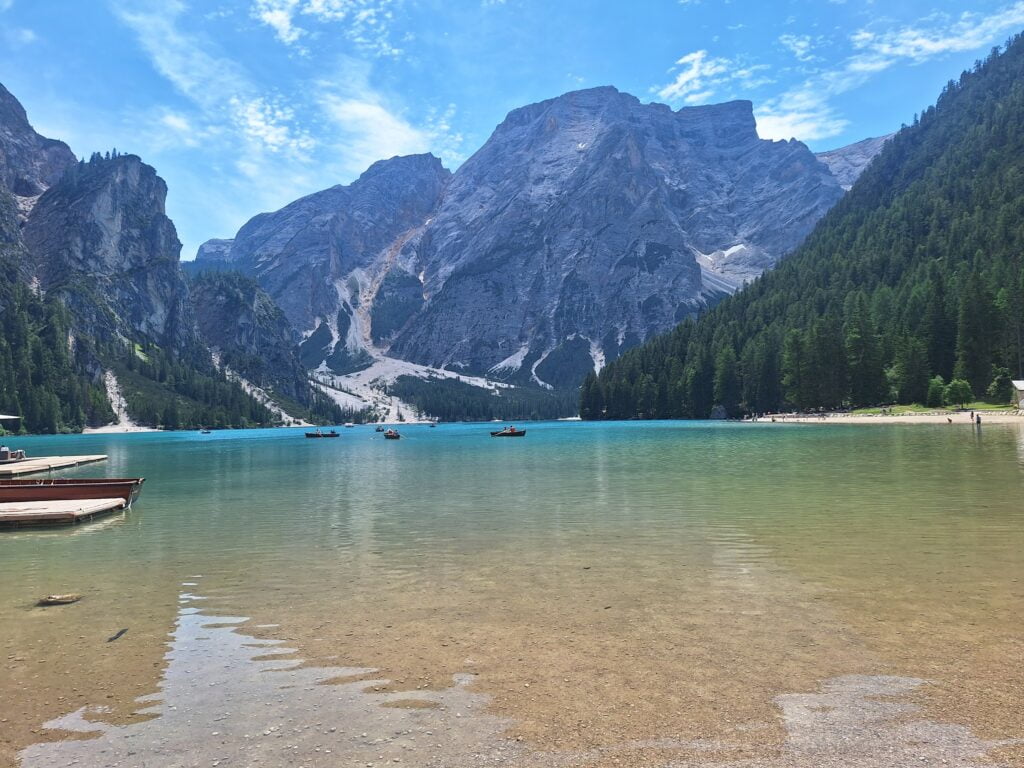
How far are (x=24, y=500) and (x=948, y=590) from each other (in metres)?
48.5

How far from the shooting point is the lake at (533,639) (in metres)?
8.71

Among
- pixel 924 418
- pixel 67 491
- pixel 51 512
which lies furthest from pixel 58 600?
pixel 924 418

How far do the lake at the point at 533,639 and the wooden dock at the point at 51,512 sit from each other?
6.49 ft

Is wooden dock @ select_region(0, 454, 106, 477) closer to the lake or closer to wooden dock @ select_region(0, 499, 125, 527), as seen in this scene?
wooden dock @ select_region(0, 499, 125, 527)

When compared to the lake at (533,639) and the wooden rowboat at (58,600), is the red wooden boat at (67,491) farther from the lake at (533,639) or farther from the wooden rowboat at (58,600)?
the wooden rowboat at (58,600)

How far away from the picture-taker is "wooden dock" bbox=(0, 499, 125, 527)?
33125 mm

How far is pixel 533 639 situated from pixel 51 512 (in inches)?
1267

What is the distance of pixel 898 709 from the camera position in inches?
363

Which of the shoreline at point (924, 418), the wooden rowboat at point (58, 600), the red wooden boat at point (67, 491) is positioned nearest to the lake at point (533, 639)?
the wooden rowboat at point (58, 600)

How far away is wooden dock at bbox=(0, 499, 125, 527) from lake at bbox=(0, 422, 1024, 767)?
1.98 meters

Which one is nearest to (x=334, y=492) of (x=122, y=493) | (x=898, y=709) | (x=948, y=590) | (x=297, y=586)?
(x=122, y=493)

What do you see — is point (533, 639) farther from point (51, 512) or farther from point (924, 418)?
point (924, 418)

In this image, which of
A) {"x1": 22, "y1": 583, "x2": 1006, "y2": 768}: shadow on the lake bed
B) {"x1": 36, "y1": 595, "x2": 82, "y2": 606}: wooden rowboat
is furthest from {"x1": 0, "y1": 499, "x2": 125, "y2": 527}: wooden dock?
{"x1": 22, "y1": 583, "x2": 1006, "y2": 768}: shadow on the lake bed

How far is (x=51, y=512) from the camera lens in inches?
1326
